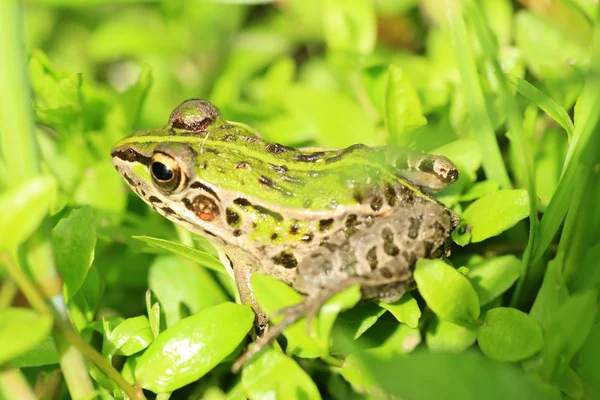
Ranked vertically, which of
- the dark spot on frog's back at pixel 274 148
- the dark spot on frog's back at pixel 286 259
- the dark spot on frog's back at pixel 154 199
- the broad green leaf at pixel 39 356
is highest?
the dark spot on frog's back at pixel 274 148

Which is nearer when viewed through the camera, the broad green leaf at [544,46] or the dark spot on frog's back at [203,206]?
the dark spot on frog's back at [203,206]

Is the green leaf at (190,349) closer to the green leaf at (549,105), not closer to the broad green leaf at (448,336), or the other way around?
the broad green leaf at (448,336)

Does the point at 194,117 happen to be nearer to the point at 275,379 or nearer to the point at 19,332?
the point at 275,379

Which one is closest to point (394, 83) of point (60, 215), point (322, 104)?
point (322, 104)

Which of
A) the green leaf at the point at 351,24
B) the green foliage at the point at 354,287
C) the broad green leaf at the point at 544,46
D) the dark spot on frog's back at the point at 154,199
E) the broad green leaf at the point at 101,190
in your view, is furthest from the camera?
the green leaf at the point at 351,24

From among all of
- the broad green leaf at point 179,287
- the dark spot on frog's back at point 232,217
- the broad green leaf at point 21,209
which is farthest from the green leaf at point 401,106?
the broad green leaf at point 21,209

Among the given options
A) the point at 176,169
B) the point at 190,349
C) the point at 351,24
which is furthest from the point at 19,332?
the point at 351,24
